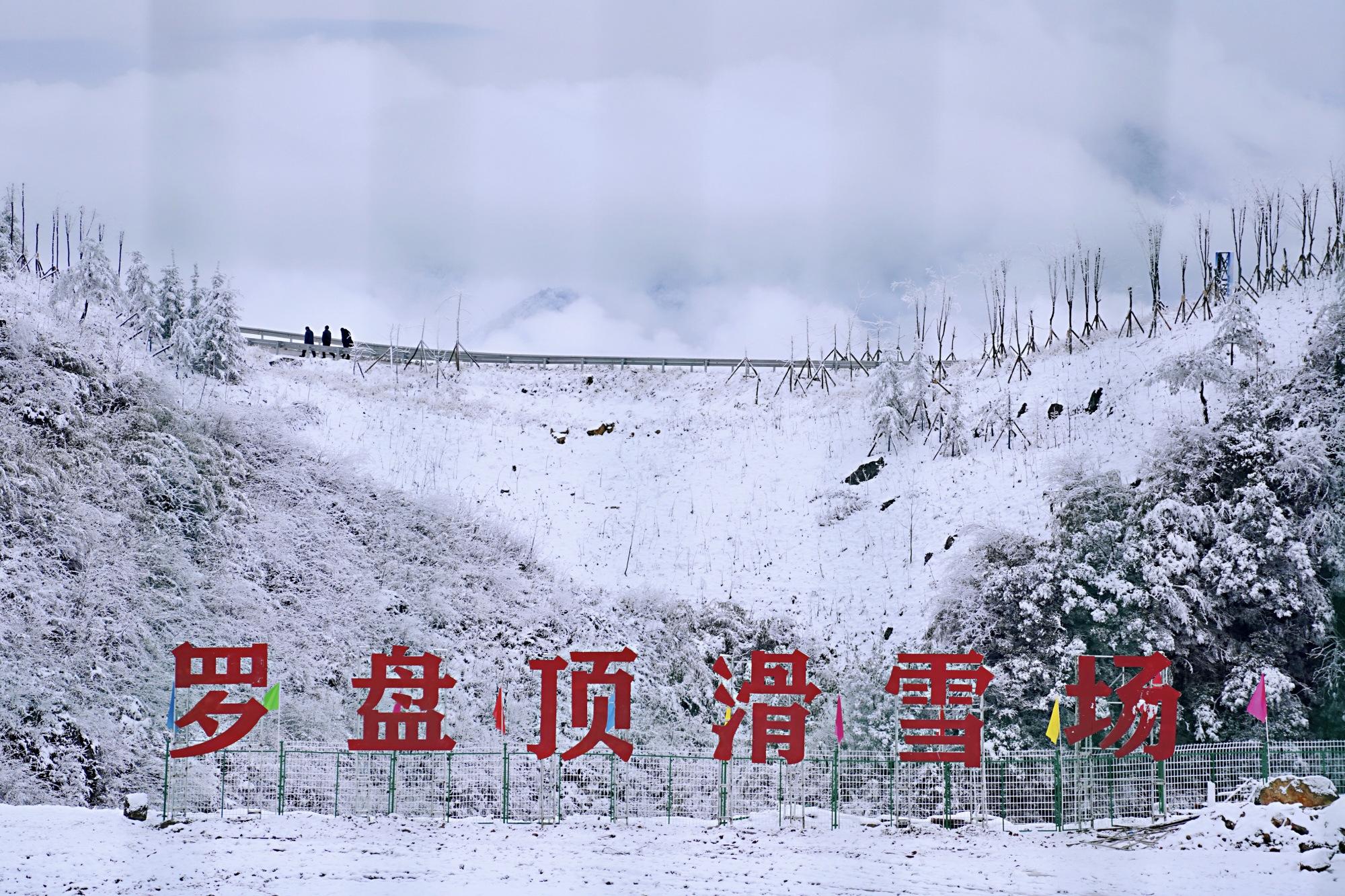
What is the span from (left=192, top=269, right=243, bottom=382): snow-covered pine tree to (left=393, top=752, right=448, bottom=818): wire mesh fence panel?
74.5 feet

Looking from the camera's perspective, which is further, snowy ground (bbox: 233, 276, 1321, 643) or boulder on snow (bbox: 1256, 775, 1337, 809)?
snowy ground (bbox: 233, 276, 1321, 643)

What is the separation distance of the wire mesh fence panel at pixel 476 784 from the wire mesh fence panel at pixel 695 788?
395 cm

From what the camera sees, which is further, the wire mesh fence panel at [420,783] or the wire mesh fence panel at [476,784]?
the wire mesh fence panel at [476,784]

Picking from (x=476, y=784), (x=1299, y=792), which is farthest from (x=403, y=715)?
(x=1299, y=792)

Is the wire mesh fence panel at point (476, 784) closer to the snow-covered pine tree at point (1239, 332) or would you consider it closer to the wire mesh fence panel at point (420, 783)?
the wire mesh fence panel at point (420, 783)

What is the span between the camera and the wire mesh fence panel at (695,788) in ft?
83.0

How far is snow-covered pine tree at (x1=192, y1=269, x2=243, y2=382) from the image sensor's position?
43.3m

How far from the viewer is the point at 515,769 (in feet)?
87.7

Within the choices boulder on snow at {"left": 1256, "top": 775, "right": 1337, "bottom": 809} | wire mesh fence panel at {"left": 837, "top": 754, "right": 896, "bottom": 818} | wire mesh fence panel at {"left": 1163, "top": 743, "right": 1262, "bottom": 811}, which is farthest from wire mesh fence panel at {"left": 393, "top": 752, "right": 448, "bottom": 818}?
boulder on snow at {"left": 1256, "top": 775, "right": 1337, "bottom": 809}

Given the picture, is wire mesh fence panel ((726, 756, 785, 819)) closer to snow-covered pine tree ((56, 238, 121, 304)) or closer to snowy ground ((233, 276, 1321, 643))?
snowy ground ((233, 276, 1321, 643))

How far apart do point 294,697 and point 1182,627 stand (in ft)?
68.9

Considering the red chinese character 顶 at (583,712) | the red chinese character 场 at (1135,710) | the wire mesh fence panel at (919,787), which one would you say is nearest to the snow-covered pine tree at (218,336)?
the red chinese character 顶 at (583,712)

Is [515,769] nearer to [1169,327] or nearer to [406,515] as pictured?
[406,515]

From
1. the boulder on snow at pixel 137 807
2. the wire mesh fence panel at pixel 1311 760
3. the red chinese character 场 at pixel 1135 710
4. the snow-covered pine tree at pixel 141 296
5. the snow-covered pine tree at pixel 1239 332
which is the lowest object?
the boulder on snow at pixel 137 807
